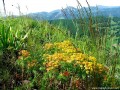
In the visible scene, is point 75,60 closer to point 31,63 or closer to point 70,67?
point 70,67

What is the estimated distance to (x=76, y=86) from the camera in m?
4.45

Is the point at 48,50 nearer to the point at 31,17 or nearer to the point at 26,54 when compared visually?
the point at 26,54

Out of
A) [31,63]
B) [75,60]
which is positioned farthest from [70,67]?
[31,63]

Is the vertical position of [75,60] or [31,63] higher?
[75,60]

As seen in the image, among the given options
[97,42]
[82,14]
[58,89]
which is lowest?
[58,89]

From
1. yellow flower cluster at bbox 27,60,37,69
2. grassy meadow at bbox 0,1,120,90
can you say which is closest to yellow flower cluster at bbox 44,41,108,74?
grassy meadow at bbox 0,1,120,90

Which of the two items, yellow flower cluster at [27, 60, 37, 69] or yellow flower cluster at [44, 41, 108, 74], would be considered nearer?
yellow flower cluster at [44, 41, 108, 74]

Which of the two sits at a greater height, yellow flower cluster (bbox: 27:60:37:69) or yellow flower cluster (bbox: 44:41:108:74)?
yellow flower cluster (bbox: 44:41:108:74)

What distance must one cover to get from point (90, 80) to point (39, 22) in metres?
6.40

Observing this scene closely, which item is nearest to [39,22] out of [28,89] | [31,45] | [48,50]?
[31,45]

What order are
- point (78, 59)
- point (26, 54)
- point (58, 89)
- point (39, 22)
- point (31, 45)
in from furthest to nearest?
point (39, 22) → point (31, 45) → point (26, 54) → point (58, 89) → point (78, 59)

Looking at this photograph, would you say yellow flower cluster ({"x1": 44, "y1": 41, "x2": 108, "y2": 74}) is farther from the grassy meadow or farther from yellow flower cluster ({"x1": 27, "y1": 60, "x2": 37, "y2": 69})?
yellow flower cluster ({"x1": 27, "y1": 60, "x2": 37, "y2": 69})

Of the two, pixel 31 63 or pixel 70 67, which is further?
pixel 31 63

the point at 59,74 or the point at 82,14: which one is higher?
the point at 82,14
